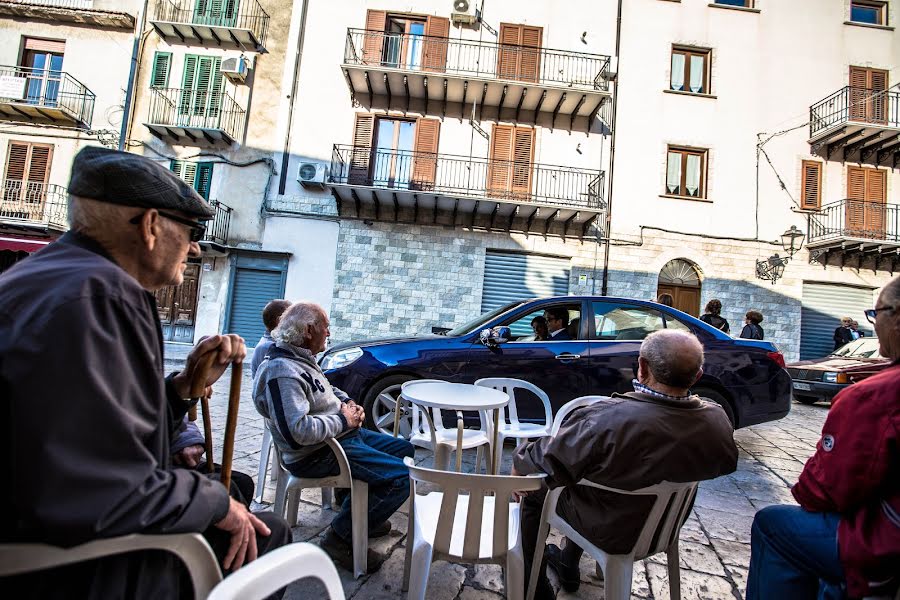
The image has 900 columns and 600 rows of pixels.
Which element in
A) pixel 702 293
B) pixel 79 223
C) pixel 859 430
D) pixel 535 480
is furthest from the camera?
pixel 702 293

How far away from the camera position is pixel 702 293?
1258 cm

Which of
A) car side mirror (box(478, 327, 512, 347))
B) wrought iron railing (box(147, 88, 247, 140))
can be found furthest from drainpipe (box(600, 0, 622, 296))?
wrought iron railing (box(147, 88, 247, 140))

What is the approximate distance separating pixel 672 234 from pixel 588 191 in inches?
98.6

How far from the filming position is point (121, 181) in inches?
46.4

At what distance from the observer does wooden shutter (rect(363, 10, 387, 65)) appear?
13023 mm

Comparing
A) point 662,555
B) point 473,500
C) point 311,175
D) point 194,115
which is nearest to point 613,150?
point 311,175

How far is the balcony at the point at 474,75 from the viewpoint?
12633mm

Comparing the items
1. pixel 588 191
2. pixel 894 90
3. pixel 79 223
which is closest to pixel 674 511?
pixel 79 223

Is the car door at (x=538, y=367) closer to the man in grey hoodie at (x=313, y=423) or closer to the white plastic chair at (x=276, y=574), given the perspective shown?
the man in grey hoodie at (x=313, y=423)

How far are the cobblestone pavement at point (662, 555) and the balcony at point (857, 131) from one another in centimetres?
1176

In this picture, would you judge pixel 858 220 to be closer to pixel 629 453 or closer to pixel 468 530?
pixel 629 453

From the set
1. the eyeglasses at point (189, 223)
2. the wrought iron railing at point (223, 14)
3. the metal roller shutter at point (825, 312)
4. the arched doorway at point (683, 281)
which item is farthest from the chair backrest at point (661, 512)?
the wrought iron railing at point (223, 14)

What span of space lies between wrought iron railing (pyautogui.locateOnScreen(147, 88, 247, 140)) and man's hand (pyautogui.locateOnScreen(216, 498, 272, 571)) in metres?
14.2

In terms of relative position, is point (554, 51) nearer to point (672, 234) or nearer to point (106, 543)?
point (672, 234)
